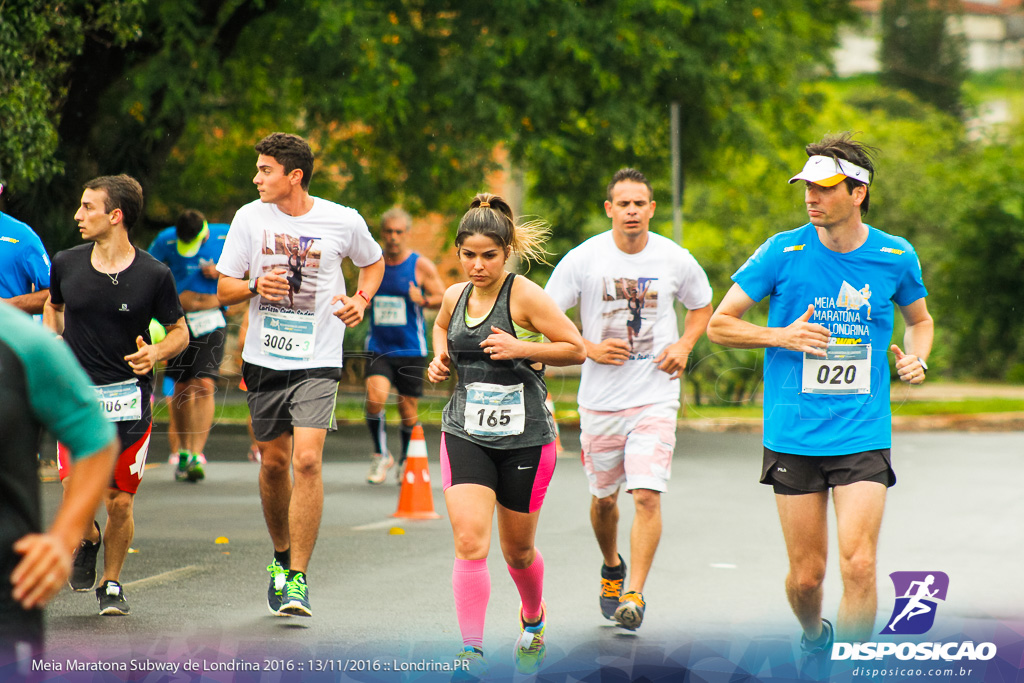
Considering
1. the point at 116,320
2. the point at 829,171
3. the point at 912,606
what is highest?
the point at 829,171

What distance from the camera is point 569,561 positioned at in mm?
7746

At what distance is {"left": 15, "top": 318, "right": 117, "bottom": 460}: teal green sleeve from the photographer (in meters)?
2.69

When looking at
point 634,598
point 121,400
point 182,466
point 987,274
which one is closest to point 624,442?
point 634,598

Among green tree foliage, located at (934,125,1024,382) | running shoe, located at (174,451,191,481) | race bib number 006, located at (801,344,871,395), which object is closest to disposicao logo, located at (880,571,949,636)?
race bib number 006, located at (801,344,871,395)

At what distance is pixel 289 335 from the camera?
6133 mm

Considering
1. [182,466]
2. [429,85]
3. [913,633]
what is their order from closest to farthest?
1. [913,633]
2. [182,466]
3. [429,85]

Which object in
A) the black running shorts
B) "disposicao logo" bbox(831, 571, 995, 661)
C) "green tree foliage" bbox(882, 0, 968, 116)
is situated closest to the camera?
"disposicao logo" bbox(831, 571, 995, 661)

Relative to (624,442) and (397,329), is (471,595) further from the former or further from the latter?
(397,329)

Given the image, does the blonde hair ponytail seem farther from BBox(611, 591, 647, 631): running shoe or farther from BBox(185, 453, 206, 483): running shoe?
BBox(185, 453, 206, 483): running shoe

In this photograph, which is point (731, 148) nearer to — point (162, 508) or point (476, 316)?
point (162, 508)

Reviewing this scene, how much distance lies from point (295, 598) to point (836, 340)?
2751 millimetres

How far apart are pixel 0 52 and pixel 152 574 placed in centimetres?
543

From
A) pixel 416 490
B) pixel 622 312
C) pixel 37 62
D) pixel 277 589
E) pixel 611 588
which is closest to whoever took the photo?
pixel 277 589

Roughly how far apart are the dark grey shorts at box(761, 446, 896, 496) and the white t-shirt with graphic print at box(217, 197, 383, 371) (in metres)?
2.30
